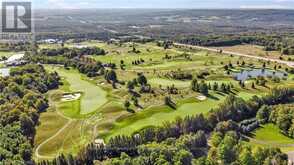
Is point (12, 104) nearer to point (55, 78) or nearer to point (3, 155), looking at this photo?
point (3, 155)

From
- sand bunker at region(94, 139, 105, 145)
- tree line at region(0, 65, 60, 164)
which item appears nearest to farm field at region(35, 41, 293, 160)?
sand bunker at region(94, 139, 105, 145)

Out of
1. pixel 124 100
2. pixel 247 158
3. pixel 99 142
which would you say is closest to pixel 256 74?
pixel 124 100

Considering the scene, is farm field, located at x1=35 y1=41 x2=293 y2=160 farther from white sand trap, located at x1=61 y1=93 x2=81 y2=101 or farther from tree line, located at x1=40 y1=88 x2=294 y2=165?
tree line, located at x1=40 y1=88 x2=294 y2=165

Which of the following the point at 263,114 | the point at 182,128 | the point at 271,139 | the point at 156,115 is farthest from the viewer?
the point at 156,115

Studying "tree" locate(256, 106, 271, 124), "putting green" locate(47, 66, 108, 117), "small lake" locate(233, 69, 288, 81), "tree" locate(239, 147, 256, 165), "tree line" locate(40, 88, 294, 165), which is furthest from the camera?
"small lake" locate(233, 69, 288, 81)

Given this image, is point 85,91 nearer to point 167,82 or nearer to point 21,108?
point 167,82

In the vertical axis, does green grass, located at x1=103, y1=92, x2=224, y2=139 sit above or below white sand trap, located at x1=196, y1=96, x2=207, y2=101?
below
